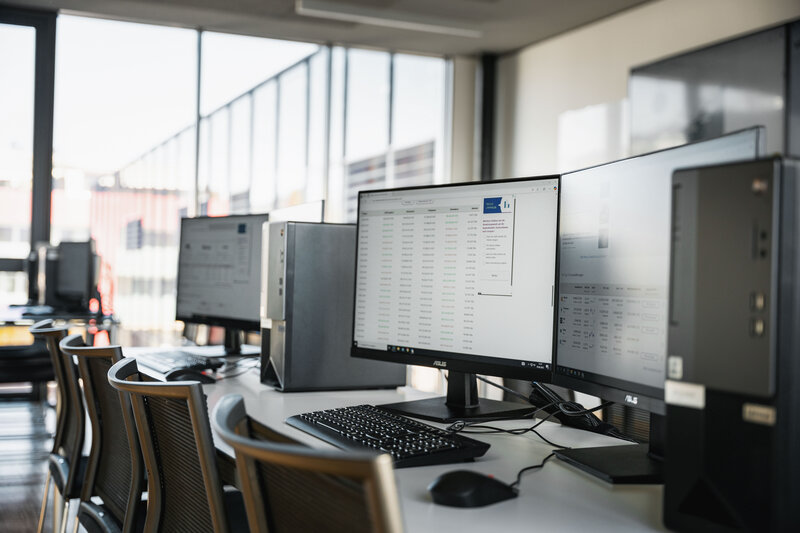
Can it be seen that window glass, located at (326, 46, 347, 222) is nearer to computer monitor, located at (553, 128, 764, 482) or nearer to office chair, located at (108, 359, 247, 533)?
office chair, located at (108, 359, 247, 533)

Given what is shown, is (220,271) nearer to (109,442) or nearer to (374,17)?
(109,442)

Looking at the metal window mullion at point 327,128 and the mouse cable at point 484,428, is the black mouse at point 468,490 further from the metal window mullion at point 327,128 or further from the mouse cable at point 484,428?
the metal window mullion at point 327,128

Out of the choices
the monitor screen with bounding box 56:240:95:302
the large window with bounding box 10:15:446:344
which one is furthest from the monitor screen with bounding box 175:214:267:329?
the large window with bounding box 10:15:446:344

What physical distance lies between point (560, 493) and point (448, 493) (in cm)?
19

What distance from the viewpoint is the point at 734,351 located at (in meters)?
0.82

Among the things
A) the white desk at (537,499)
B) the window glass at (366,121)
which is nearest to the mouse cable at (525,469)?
Answer: the white desk at (537,499)

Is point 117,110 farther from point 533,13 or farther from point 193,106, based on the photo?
point 533,13

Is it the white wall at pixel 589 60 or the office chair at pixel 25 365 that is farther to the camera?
the white wall at pixel 589 60

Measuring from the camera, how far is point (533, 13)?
542 centimetres

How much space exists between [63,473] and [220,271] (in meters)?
0.85

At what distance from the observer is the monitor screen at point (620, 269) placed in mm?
1163

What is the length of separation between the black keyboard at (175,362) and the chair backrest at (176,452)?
0.72 metres

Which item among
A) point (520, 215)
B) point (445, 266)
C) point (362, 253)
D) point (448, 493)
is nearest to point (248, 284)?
point (362, 253)

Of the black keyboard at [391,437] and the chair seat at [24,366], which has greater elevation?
the black keyboard at [391,437]
